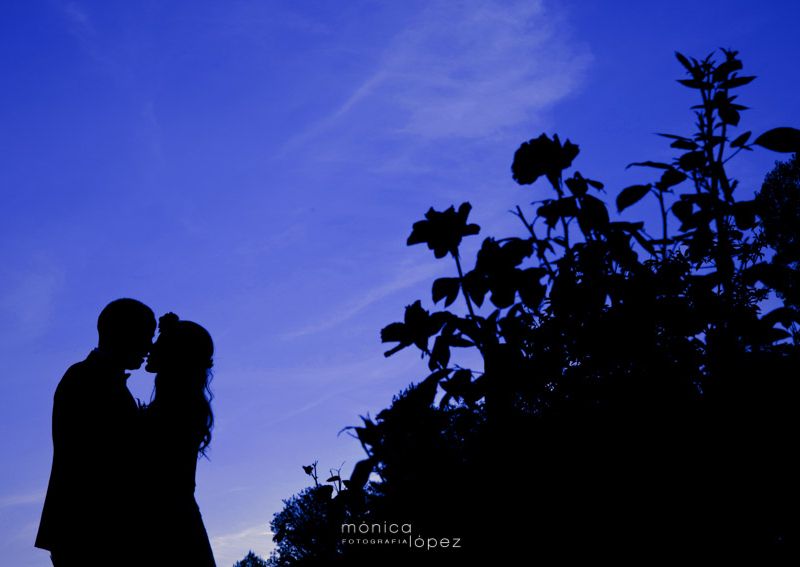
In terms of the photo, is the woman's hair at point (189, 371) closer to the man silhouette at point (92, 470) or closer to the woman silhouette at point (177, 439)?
the woman silhouette at point (177, 439)

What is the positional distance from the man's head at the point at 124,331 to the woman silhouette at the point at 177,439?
0.20m

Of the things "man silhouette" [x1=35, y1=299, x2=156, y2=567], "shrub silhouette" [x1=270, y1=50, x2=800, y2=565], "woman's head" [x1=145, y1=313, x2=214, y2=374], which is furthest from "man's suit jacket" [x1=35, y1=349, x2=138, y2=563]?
"shrub silhouette" [x1=270, y1=50, x2=800, y2=565]

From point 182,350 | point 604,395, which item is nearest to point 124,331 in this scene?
point 182,350

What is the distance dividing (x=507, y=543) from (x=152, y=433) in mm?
2254

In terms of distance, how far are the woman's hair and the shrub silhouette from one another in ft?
4.69

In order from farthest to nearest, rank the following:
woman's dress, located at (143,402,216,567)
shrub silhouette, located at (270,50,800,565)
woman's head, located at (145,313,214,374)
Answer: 1. woman's head, located at (145,313,214,374)
2. woman's dress, located at (143,402,216,567)
3. shrub silhouette, located at (270,50,800,565)

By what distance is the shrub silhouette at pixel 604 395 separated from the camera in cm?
169

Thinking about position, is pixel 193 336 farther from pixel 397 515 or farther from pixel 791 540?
pixel 791 540

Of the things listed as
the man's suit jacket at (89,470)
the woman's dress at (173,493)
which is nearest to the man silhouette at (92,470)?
the man's suit jacket at (89,470)

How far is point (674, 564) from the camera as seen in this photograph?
165 centimetres

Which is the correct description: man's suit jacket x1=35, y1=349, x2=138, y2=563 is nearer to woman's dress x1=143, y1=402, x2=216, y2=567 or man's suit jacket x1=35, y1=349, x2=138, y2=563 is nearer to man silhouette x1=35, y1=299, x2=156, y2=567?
man silhouette x1=35, y1=299, x2=156, y2=567

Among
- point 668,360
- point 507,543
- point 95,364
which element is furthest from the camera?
point 95,364

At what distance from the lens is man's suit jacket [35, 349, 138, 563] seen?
9.13ft

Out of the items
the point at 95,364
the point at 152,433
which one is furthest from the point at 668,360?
the point at 95,364
